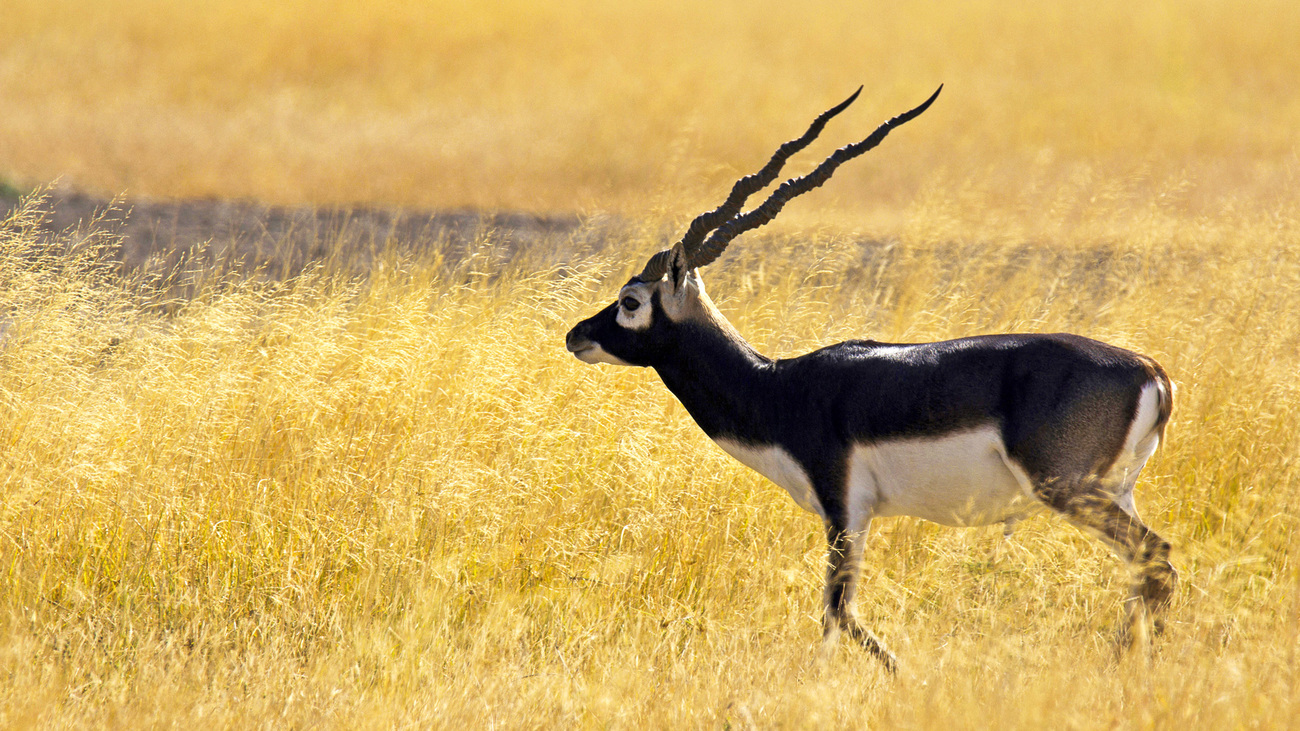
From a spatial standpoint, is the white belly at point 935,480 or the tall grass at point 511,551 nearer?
the tall grass at point 511,551

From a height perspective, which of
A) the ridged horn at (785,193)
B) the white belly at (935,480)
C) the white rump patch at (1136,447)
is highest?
the ridged horn at (785,193)

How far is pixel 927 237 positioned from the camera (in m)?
8.54

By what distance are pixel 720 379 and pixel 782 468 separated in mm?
472

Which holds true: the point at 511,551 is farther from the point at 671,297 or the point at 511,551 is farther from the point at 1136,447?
the point at 1136,447

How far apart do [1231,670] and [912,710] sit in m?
1.05

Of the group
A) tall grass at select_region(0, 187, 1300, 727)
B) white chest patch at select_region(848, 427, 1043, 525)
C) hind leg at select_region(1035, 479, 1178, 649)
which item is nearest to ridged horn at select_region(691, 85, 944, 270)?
white chest patch at select_region(848, 427, 1043, 525)

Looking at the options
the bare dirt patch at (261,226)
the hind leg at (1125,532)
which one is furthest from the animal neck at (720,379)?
the bare dirt patch at (261,226)

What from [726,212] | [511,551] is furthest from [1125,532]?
[511,551]

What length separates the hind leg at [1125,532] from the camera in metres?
4.21

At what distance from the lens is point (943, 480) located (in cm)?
430

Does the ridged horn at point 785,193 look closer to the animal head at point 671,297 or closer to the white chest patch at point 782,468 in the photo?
the animal head at point 671,297

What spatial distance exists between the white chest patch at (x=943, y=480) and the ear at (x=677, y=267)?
1.04 m

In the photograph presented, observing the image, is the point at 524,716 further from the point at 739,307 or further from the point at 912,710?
the point at 739,307

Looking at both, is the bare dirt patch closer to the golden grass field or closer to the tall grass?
the golden grass field
